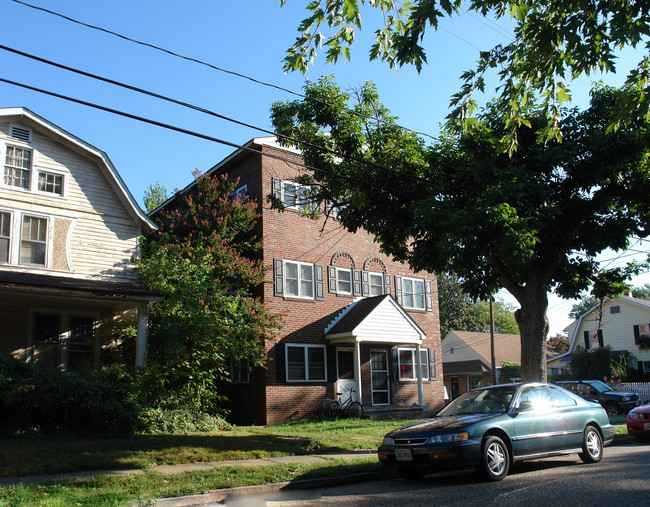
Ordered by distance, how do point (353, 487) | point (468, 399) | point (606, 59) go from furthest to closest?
point (468, 399) → point (353, 487) → point (606, 59)

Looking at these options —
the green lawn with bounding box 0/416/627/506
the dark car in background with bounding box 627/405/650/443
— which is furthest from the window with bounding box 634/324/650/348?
the dark car in background with bounding box 627/405/650/443

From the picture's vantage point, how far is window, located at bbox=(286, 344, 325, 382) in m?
20.7

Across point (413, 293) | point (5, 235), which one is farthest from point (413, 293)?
point (5, 235)

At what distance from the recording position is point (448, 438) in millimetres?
A: 8359

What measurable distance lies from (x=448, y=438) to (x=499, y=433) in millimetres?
938

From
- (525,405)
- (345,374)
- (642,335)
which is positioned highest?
(642,335)

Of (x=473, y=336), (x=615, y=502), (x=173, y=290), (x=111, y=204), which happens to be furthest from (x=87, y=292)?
(x=473, y=336)

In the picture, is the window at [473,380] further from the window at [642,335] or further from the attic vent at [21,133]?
the attic vent at [21,133]

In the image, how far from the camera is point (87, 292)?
14.9 metres

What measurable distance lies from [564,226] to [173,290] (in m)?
10.7

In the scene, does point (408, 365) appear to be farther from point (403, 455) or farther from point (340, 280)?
point (403, 455)

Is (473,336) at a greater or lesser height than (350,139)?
lesser

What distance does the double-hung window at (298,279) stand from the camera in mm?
21375

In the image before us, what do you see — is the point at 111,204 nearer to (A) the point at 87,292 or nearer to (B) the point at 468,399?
(A) the point at 87,292
